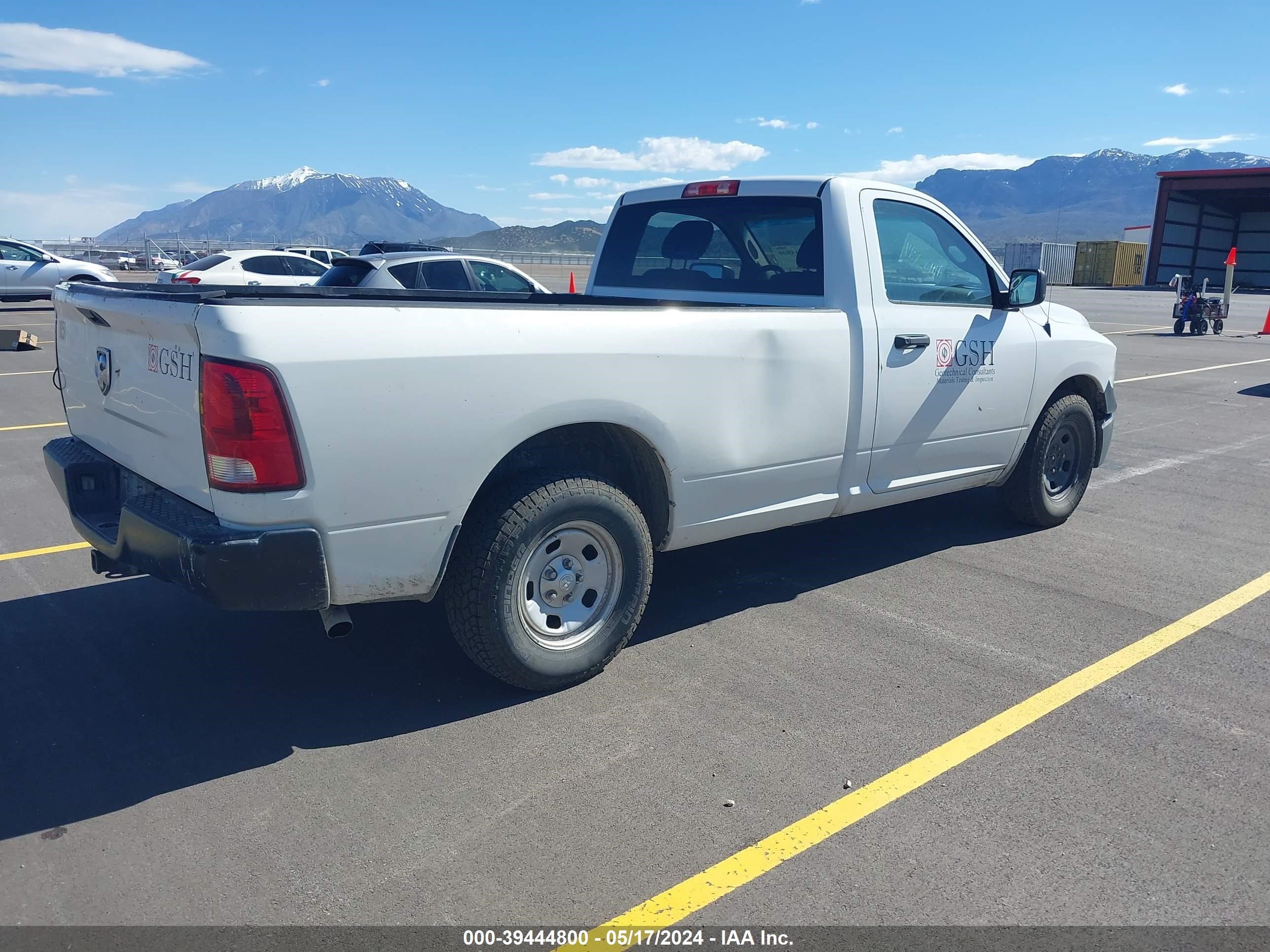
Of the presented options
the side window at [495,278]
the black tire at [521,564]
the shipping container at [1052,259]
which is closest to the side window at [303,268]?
the side window at [495,278]

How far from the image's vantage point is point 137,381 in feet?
11.4

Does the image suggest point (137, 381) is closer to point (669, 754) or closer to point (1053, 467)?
point (669, 754)

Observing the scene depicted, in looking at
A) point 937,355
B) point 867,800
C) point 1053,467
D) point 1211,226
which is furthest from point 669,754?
point 1211,226

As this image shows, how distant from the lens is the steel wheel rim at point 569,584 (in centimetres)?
364

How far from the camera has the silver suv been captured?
75.3ft

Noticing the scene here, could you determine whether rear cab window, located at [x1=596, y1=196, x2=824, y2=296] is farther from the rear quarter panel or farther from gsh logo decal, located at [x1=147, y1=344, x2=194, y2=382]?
gsh logo decal, located at [x1=147, y1=344, x2=194, y2=382]

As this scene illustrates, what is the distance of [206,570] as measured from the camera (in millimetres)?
2975

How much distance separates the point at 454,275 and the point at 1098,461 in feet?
28.5

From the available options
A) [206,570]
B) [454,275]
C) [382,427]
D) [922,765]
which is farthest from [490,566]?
[454,275]

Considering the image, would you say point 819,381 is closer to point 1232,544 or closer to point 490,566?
point 490,566

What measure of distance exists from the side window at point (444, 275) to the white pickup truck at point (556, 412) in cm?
727

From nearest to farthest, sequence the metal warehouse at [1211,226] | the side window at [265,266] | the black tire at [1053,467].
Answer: the black tire at [1053,467], the side window at [265,266], the metal warehouse at [1211,226]

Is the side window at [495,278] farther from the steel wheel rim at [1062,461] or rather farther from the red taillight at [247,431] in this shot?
the red taillight at [247,431]

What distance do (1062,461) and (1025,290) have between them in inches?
51.9
